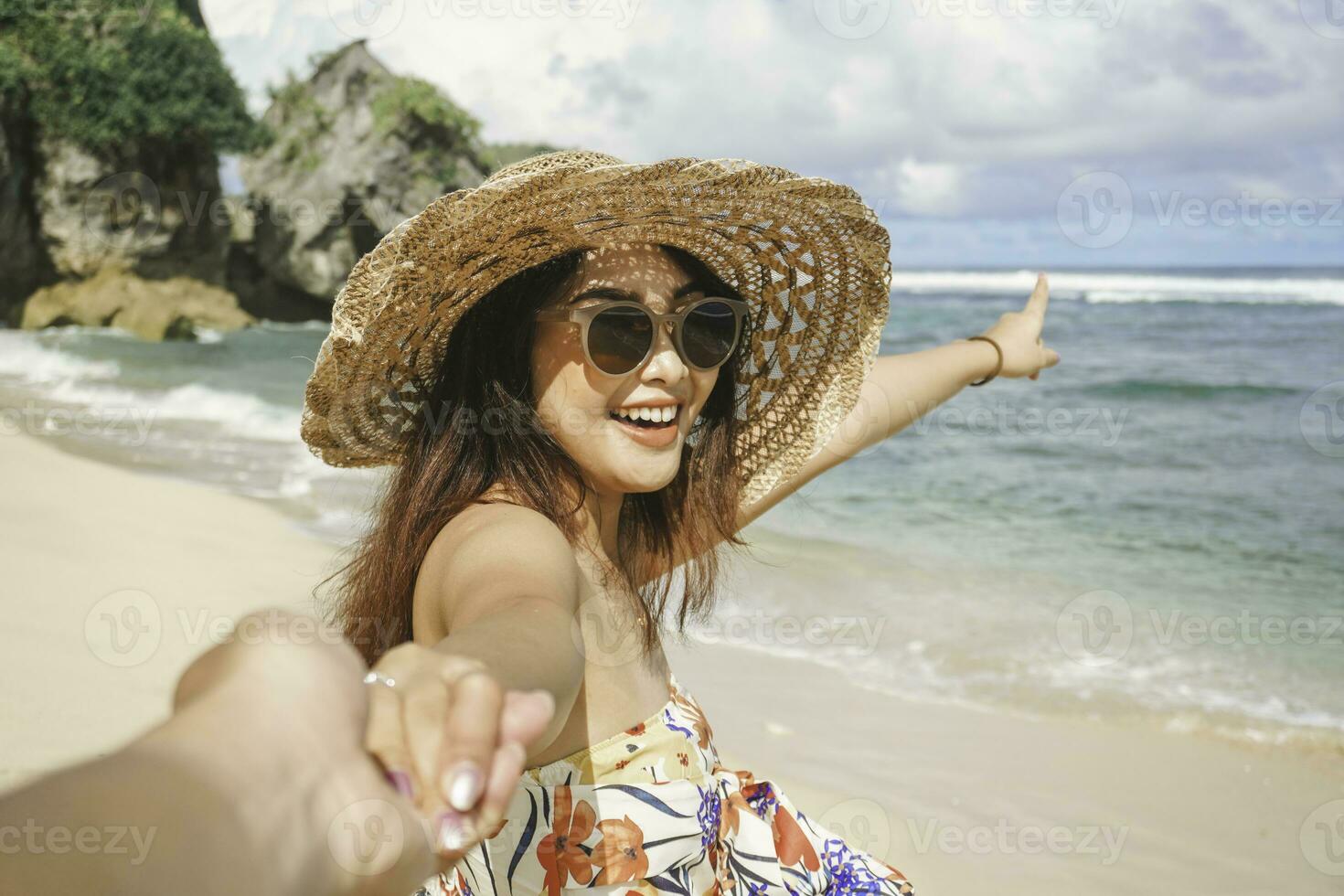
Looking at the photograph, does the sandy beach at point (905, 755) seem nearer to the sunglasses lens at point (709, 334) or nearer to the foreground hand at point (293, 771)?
the sunglasses lens at point (709, 334)

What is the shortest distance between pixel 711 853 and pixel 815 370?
1.26 m

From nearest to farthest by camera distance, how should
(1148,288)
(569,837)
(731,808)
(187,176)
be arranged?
(569,837) → (731,808) → (187,176) → (1148,288)

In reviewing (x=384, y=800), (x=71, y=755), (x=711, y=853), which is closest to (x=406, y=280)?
(x=711, y=853)

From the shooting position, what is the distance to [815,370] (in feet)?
8.67

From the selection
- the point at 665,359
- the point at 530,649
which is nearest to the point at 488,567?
the point at 530,649

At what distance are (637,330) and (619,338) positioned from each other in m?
0.04

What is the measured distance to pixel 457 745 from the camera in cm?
70

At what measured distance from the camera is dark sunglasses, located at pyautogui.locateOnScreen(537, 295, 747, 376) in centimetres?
187

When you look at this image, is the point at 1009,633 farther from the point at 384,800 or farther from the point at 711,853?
the point at 384,800

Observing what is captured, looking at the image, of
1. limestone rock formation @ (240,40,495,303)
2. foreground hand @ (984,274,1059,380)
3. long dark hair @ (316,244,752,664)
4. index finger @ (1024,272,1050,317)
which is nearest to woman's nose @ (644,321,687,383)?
long dark hair @ (316,244,752,664)

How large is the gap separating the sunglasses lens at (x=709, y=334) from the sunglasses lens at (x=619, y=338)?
92mm

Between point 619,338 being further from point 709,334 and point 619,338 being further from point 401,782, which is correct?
point 401,782

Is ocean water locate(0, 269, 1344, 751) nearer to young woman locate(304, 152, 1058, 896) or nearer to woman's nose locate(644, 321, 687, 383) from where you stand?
young woman locate(304, 152, 1058, 896)

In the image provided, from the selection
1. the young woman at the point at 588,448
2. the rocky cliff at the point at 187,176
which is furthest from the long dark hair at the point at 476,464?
the rocky cliff at the point at 187,176
